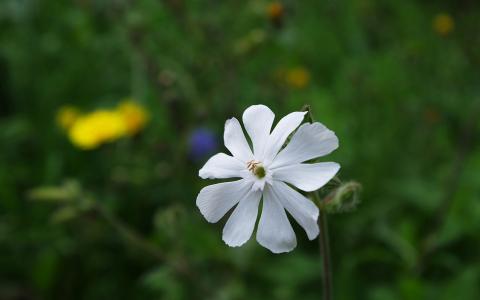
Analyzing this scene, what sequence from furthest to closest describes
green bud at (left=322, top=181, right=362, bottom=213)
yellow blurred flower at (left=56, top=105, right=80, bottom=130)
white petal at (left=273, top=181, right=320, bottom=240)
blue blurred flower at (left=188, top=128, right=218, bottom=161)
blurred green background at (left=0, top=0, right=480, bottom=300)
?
yellow blurred flower at (left=56, top=105, right=80, bottom=130), blue blurred flower at (left=188, top=128, right=218, bottom=161), blurred green background at (left=0, top=0, right=480, bottom=300), green bud at (left=322, top=181, right=362, bottom=213), white petal at (left=273, top=181, right=320, bottom=240)

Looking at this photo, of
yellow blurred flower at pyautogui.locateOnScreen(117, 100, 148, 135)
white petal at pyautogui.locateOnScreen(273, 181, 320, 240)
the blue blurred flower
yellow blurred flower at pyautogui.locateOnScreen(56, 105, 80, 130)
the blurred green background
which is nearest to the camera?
white petal at pyautogui.locateOnScreen(273, 181, 320, 240)

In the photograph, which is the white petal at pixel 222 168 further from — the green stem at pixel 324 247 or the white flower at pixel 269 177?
the green stem at pixel 324 247

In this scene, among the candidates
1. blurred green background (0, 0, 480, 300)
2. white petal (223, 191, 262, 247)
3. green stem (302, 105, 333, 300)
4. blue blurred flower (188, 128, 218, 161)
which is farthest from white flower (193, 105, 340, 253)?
blue blurred flower (188, 128, 218, 161)

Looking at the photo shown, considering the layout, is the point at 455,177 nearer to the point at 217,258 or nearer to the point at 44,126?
the point at 217,258

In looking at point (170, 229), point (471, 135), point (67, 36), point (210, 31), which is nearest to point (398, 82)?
point (471, 135)

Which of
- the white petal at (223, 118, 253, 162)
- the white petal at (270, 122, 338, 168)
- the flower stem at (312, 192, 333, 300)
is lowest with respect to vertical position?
the flower stem at (312, 192, 333, 300)

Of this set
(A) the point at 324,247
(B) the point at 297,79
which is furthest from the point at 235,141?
(B) the point at 297,79

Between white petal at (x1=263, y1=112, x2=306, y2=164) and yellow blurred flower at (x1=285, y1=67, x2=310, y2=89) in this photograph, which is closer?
white petal at (x1=263, y1=112, x2=306, y2=164)

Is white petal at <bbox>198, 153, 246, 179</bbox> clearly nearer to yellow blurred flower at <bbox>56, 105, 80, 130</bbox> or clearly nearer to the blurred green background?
the blurred green background
